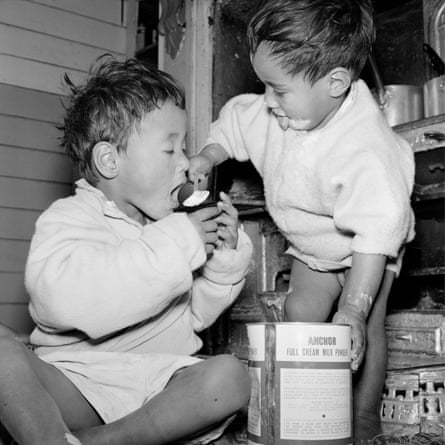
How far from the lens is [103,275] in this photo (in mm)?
1202

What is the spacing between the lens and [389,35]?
7.86ft

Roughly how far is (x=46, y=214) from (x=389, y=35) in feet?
5.06

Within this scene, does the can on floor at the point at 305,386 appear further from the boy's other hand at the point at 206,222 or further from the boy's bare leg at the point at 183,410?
the boy's other hand at the point at 206,222

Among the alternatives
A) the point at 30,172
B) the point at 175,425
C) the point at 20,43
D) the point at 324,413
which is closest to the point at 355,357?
the point at 324,413

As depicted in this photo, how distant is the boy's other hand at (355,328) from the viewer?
3.80ft

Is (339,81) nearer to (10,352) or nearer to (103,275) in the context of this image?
(103,275)

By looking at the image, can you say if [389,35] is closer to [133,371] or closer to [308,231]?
[308,231]

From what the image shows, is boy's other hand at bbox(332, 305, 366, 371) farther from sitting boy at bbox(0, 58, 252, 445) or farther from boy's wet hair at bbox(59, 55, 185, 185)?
boy's wet hair at bbox(59, 55, 185, 185)

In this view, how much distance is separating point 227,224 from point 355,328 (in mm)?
358

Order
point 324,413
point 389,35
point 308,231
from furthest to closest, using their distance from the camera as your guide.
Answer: point 389,35
point 308,231
point 324,413

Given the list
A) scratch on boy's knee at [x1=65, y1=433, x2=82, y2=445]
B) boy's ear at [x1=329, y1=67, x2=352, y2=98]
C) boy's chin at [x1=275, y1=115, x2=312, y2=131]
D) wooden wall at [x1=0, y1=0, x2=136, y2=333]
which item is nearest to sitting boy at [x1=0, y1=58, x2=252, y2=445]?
scratch on boy's knee at [x1=65, y1=433, x2=82, y2=445]

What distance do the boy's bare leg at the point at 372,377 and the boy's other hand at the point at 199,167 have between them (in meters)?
0.47

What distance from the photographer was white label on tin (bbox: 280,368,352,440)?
3.31ft

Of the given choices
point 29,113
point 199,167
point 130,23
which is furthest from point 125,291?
point 130,23
